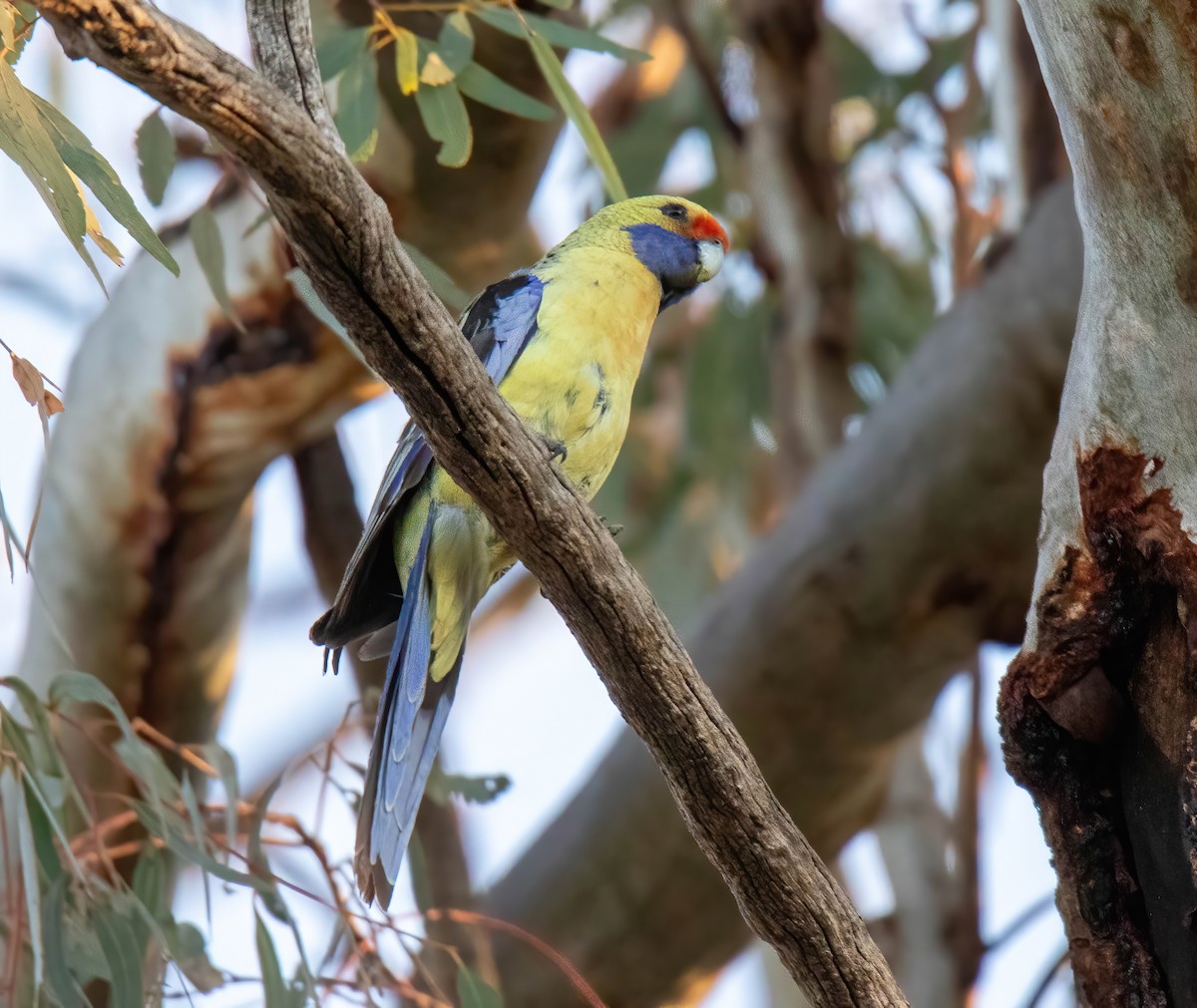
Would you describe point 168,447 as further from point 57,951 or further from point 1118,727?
point 1118,727

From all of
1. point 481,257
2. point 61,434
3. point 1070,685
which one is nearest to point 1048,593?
point 1070,685

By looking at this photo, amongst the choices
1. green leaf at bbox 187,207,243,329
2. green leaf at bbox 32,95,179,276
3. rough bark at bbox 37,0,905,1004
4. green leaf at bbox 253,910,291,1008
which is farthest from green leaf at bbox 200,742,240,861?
green leaf at bbox 32,95,179,276

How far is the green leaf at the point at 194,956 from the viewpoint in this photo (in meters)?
1.64

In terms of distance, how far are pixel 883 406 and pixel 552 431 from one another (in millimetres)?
1041

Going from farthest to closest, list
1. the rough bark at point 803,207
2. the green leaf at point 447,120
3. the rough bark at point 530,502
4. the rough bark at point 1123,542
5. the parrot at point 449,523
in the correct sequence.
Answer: the rough bark at point 803,207 < the parrot at point 449,523 < the green leaf at point 447,120 < the rough bark at point 1123,542 < the rough bark at point 530,502

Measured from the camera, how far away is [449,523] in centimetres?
169

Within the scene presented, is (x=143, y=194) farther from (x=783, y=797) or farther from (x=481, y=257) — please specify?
(x=783, y=797)

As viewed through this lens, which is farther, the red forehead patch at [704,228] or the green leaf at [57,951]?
the red forehead patch at [704,228]

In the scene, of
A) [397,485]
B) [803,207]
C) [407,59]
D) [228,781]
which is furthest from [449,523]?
[803,207]

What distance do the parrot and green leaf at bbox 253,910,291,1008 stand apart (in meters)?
0.24

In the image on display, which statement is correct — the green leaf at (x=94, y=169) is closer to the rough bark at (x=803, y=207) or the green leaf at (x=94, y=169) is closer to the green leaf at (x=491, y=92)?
the green leaf at (x=491, y=92)

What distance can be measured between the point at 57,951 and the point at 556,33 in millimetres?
1142

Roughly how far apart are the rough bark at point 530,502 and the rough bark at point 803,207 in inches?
80.1

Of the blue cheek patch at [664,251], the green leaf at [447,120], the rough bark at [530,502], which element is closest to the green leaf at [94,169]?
the rough bark at [530,502]
